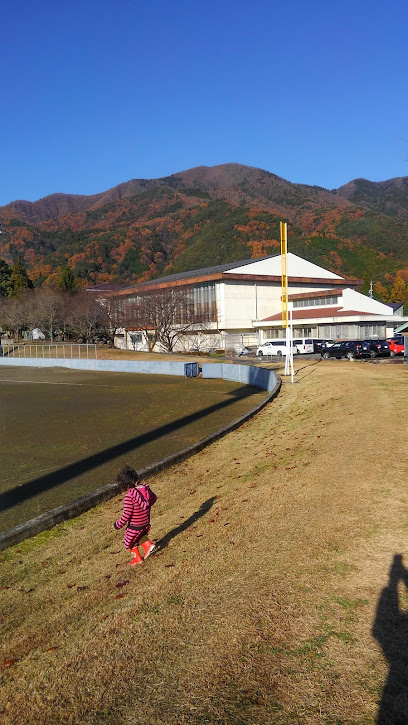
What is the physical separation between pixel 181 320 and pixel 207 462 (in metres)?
51.2

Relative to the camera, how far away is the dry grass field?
11.1 feet

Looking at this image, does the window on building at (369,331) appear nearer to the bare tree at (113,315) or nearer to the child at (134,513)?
the bare tree at (113,315)

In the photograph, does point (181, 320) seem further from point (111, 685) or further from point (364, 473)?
point (111, 685)

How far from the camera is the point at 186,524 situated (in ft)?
23.6

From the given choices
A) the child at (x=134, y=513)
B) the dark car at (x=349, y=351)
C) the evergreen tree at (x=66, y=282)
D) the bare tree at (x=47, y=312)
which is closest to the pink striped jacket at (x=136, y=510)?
the child at (x=134, y=513)

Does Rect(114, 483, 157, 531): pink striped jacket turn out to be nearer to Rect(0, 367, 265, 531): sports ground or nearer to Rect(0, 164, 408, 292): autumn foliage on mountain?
Rect(0, 367, 265, 531): sports ground

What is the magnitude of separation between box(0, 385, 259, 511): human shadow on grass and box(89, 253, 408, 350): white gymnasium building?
37.0 m

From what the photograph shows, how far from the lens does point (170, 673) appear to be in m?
3.68

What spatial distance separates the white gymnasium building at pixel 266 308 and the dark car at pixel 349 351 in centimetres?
1083

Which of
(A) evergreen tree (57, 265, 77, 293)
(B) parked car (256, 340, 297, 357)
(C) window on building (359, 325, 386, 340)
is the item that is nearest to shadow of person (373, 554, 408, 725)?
(B) parked car (256, 340, 297, 357)

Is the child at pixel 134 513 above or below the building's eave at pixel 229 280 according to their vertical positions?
below

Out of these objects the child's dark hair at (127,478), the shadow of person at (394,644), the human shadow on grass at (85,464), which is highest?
the child's dark hair at (127,478)

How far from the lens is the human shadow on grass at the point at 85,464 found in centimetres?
922

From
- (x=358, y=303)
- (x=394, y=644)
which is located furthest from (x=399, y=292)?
(x=394, y=644)
